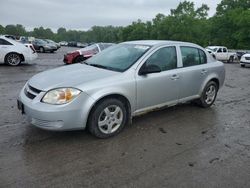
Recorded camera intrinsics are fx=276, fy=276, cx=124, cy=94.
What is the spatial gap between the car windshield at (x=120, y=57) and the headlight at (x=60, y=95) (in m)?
1.02

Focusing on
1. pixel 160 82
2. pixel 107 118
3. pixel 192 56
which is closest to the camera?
Result: pixel 107 118

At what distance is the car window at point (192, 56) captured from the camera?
5.70 metres

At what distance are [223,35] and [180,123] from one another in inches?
2157

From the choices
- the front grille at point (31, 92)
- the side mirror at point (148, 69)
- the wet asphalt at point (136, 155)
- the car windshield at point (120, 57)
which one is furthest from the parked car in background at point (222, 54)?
the front grille at point (31, 92)

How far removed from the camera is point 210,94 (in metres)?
6.45

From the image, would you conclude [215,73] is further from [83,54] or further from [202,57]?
[83,54]

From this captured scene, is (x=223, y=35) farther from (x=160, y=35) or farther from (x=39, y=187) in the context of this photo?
(x=39, y=187)

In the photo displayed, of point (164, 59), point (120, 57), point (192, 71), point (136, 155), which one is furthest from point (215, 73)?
point (136, 155)

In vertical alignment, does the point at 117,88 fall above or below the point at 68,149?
above

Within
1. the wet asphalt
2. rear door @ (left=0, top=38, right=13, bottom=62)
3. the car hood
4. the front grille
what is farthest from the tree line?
the front grille

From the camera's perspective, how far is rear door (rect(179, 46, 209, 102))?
5578mm

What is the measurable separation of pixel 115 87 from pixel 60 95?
87 cm

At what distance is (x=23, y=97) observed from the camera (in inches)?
173

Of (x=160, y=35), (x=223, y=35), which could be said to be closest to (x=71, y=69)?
(x=223, y=35)
